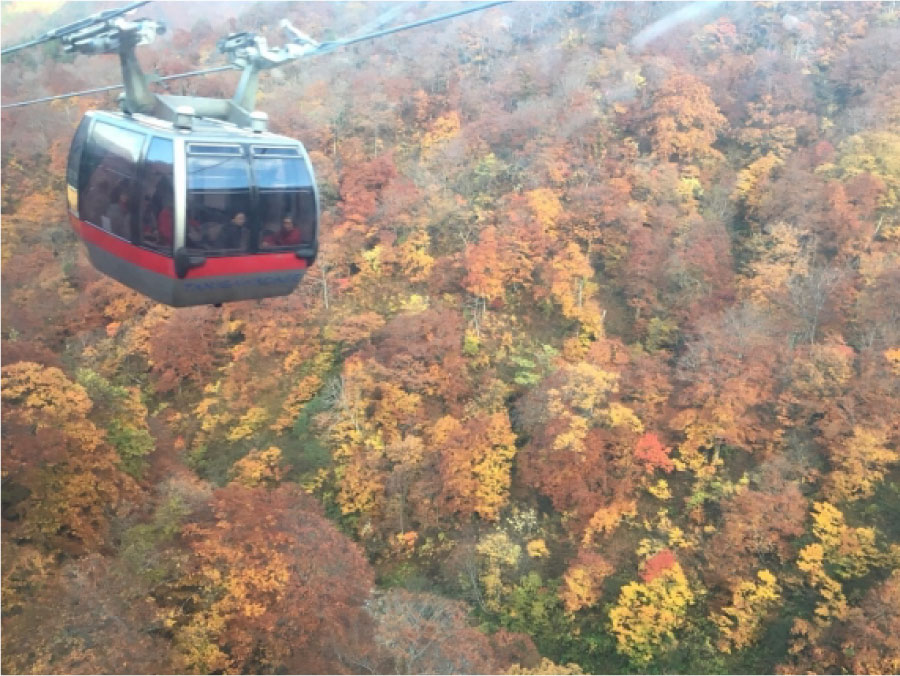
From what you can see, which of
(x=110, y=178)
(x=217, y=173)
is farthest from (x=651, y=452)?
(x=110, y=178)

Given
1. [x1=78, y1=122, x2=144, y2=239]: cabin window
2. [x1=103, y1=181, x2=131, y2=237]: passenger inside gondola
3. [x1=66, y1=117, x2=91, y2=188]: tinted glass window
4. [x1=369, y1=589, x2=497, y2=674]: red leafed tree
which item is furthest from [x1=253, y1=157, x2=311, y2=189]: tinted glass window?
[x1=369, y1=589, x2=497, y2=674]: red leafed tree

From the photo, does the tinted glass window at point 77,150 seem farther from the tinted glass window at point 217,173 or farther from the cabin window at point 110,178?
the tinted glass window at point 217,173

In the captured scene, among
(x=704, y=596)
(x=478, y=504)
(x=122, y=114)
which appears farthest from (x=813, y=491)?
(x=122, y=114)

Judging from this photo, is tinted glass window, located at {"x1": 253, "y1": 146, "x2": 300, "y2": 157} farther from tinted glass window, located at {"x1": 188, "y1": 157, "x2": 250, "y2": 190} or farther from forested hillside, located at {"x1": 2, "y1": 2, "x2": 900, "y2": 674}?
forested hillside, located at {"x1": 2, "y1": 2, "x2": 900, "y2": 674}

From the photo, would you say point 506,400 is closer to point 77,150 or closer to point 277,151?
point 277,151

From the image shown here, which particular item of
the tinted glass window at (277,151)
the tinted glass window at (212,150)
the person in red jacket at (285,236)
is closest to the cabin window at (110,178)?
the tinted glass window at (212,150)

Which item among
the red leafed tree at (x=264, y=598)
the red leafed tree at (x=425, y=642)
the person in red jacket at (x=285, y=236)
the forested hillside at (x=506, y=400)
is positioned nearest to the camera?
the person in red jacket at (x=285, y=236)
